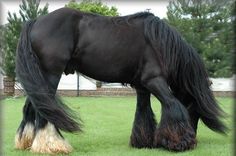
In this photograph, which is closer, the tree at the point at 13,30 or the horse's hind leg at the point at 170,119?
the horse's hind leg at the point at 170,119

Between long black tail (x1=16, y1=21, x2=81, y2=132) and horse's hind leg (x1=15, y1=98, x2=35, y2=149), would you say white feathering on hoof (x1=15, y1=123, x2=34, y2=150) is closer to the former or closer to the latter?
horse's hind leg (x1=15, y1=98, x2=35, y2=149)

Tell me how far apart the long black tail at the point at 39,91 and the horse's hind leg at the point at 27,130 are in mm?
353

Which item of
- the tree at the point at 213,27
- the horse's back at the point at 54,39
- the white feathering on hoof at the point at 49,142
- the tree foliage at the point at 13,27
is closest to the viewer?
the tree at the point at 213,27

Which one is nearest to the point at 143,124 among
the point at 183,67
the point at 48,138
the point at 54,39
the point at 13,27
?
the point at 183,67

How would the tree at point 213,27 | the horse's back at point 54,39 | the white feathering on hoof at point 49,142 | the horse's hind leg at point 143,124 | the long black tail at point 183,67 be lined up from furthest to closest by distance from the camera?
1. the horse's hind leg at point 143,124
2. the long black tail at point 183,67
3. the horse's back at point 54,39
4. the white feathering on hoof at point 49,142
5. the tree at point 213,27

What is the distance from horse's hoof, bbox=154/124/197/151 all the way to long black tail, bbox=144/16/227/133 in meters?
0.42

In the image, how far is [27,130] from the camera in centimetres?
437

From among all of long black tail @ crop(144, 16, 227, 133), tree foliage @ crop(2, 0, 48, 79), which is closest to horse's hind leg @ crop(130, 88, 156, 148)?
long black tail @ crop(144, 16, 227, 133)

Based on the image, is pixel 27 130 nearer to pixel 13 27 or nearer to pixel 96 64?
pixel 96 64

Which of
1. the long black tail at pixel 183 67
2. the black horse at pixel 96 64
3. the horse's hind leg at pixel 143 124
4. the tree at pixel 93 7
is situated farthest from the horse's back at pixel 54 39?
the tree at pixel 93 7

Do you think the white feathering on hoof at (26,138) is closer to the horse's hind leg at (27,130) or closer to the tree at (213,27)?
the horse's hind leg at (27,130)

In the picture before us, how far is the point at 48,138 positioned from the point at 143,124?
3.54ft

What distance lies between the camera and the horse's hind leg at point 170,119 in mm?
4188

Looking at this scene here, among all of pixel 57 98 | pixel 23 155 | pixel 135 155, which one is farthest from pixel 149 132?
pixel 23 155
